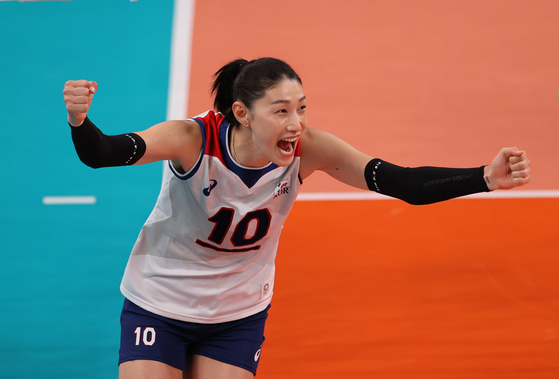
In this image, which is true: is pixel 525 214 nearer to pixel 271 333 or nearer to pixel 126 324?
pixel 271 333

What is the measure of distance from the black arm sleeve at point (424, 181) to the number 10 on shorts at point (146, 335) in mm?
1278

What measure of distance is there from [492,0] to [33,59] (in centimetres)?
560

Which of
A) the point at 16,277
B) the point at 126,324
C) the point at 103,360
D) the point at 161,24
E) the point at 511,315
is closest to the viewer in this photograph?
the point at 126,324

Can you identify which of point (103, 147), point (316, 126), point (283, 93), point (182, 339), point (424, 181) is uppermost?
point (316, 126)

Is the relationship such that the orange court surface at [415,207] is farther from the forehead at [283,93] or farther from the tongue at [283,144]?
the forehead at [283,93]

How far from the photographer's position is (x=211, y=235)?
3.07 meters

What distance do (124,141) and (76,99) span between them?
0.99ft

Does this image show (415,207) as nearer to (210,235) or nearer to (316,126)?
(316,126)

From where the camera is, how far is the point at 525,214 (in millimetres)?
5410

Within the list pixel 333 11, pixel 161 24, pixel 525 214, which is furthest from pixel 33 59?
pixel 525 214

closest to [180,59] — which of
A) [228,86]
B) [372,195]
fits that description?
[372,195]

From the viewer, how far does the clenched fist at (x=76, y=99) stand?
2486 mm

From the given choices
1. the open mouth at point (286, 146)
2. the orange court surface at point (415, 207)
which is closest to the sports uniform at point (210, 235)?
the open mouth at point (286, 146)

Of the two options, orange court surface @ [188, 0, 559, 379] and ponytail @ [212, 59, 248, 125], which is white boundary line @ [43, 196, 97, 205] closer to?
orange court surface @ [188, 0, 559, 379]
